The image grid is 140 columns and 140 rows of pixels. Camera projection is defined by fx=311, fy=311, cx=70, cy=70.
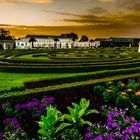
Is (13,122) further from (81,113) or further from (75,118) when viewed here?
(81,113)

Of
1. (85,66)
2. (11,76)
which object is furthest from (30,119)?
(85,66)

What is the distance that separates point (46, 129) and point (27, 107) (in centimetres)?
172

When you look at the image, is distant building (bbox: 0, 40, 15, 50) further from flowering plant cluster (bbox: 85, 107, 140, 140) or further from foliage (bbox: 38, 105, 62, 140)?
foliage (bbox: 38, 105, 62, 140)

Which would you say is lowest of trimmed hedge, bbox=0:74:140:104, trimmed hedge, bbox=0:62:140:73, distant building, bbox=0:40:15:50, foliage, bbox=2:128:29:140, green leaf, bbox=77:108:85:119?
distant building, bbox=0:40:15:50

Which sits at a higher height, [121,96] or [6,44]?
[121,96]

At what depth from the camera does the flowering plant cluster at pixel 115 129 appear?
324 inches

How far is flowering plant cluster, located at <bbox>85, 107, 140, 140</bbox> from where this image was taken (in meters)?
8.22

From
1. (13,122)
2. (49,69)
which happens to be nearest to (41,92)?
(13,122)

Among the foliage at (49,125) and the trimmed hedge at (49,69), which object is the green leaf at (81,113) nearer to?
the foliage at (49,125)

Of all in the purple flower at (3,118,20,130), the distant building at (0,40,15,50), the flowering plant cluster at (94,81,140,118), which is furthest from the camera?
the distant building at (0,40,15,50)

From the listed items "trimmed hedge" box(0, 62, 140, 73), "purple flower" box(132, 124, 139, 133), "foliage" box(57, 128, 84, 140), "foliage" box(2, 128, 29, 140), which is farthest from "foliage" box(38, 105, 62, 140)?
"trimmed hedge" box(0, 62, 140, 73)

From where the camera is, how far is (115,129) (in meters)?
8.64

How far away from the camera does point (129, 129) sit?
27.6 ft

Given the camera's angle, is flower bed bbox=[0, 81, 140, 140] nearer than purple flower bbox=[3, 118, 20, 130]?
Yes
